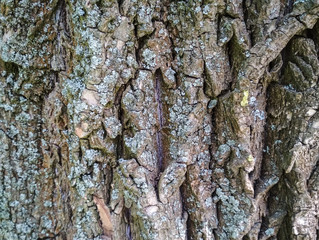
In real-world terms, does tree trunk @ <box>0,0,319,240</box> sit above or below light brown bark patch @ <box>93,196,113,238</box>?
above

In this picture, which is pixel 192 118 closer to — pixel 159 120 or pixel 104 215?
pixel 159 120

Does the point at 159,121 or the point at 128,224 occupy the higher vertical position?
the point at 159,121

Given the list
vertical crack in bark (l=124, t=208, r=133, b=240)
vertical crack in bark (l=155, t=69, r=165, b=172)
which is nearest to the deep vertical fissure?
vertical crack in bark (l=155, t=69, r=165, b=172)

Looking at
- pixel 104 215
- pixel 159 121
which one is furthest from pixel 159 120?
pixel 104 215

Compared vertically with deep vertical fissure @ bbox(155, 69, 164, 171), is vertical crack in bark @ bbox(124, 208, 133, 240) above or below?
below

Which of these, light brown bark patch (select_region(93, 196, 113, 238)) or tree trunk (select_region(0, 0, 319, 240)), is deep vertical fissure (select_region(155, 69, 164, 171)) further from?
light brown bark patch (select_region(93, 196, 113, 238))

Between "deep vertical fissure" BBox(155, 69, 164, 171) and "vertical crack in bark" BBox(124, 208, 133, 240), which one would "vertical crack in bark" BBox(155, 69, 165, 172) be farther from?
"vertical crack in bark" BBox(124, 208, 133, 240)

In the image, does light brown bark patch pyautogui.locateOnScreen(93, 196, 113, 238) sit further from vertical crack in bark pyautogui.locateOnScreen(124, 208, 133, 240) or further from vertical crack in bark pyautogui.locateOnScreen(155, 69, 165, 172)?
vertical crack in bark pyautogui.locateOnScreen(155, 69, 165, 172)

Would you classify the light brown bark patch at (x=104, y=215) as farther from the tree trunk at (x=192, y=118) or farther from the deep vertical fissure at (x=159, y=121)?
the deep vertical fissure at (x=159, y=121)

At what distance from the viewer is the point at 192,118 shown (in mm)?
1008

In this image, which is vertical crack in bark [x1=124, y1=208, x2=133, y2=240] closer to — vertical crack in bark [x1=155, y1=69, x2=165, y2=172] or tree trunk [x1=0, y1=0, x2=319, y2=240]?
tree trunk [x1=0, y1=0, x2=319, y2=240]

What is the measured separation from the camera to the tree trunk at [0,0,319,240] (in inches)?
38.3

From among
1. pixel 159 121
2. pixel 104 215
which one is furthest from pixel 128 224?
pixel 159 121

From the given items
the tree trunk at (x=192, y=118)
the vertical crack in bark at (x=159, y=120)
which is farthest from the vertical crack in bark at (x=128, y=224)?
the vertical crack in bark at (x=159, y=120)
